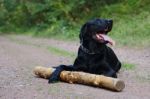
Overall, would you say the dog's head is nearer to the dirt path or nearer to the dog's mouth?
the dog's mouth

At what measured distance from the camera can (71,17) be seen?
79.5 ft

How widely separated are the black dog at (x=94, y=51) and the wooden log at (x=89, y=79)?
0.62ft

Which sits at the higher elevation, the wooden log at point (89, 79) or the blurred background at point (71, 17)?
the wooden log at point (89, 79)

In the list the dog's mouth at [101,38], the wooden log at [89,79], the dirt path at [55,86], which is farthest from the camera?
the dog's mouth at [101,38]

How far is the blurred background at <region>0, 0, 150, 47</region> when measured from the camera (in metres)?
17.7

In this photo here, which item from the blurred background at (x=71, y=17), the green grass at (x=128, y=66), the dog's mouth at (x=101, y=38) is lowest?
the blurred background at (x=71, y=17)

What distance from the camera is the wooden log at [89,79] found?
24.5 ft

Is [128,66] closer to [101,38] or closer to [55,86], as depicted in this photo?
[101,38]

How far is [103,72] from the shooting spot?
27.5 ft

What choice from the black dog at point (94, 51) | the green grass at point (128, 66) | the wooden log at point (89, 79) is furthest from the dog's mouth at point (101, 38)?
the green grass at point (128, 66)

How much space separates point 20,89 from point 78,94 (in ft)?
3.72

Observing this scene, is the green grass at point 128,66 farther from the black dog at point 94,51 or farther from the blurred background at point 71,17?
the blurred background at point 71,17

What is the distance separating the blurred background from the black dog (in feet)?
21.8

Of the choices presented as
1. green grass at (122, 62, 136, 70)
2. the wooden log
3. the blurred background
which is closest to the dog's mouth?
the wooden log
